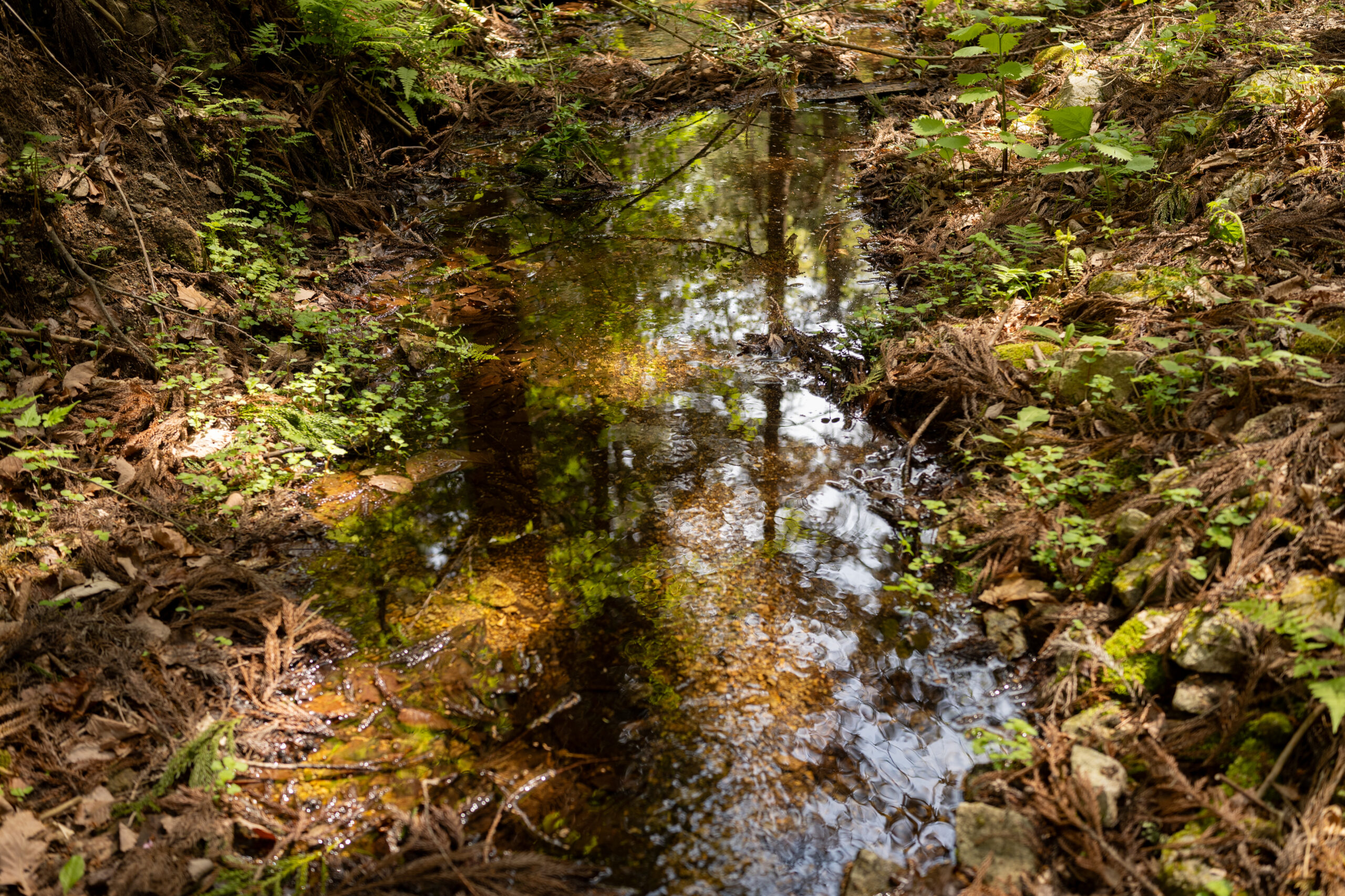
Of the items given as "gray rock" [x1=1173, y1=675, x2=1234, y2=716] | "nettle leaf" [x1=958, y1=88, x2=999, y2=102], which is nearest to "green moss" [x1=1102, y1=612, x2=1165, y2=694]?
"gray rock" [x1=1173, y1=675, x2=1234, y2=716]

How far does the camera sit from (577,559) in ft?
11.5

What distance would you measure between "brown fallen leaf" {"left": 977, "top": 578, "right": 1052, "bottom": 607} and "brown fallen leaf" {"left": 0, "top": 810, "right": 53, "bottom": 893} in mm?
3306

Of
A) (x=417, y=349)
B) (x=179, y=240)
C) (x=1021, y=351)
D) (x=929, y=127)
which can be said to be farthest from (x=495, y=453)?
(x=929, y=127)

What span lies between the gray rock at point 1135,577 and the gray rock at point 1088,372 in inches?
38.4

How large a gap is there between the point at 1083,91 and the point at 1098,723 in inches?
218

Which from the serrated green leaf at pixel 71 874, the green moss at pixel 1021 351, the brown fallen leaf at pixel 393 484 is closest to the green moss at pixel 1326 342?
the green moss at pixel 1021 351

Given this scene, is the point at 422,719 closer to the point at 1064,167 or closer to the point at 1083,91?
the point at 1064,167

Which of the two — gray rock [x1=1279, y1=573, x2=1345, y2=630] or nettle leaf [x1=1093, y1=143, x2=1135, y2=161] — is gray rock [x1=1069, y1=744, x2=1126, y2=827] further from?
nettle leaf [x1=1093, y1=143, x2=1135, y2=161]

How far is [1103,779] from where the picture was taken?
237 cm

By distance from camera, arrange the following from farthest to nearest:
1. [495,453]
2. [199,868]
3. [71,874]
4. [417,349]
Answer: [417,349], [495,453], [199,868], [71,874]

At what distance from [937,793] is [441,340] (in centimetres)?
386

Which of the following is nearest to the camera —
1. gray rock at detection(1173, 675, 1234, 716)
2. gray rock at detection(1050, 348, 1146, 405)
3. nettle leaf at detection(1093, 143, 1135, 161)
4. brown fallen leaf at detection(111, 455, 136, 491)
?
gray rock at detection(1173, 675, 1234, 716)

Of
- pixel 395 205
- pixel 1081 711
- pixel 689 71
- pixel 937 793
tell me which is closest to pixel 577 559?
pixel 937 793

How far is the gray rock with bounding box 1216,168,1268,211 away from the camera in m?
4.37
